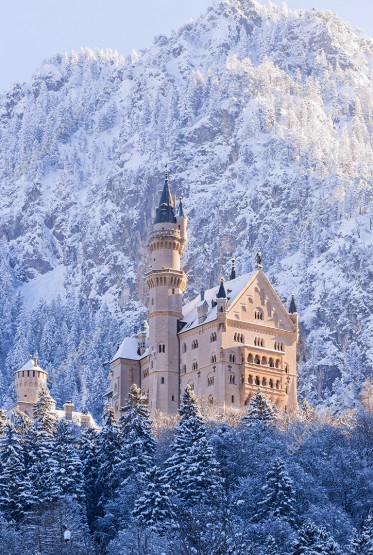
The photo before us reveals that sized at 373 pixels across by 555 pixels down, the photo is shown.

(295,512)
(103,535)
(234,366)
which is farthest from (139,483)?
(234,366)

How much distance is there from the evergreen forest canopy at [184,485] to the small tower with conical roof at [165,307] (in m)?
38.1

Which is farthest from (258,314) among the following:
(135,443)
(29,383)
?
(135,443)

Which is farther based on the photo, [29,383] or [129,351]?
[29,383]

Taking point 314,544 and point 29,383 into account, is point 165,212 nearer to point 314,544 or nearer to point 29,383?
point 29,383

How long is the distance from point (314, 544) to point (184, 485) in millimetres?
20927

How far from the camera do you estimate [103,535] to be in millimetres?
101875

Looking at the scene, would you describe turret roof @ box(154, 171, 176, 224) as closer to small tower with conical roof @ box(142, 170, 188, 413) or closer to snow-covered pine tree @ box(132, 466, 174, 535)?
small tower with conical roof @ box(142, 170, 188, 413)

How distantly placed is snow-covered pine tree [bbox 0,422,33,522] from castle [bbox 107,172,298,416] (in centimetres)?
4633

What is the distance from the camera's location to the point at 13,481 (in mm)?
105562

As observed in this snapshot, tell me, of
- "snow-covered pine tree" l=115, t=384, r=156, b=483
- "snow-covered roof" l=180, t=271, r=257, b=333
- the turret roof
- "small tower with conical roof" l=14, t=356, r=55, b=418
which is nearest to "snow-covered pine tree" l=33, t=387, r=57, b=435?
"snow-covered pine tree" l=115, t=384, r=156, b=483

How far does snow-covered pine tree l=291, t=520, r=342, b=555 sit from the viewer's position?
83062 millimetres


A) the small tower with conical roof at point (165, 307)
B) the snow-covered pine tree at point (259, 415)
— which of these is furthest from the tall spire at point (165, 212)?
the snow-covered pine tree at point (259, 415)

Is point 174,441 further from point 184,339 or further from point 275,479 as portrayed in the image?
point 184,339

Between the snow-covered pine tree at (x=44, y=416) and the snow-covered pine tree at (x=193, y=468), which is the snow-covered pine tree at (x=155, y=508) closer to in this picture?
the snow-covered pine tree at (x=193, y=468)
